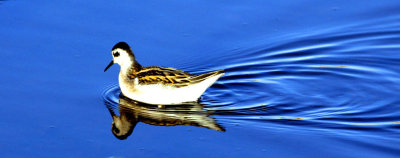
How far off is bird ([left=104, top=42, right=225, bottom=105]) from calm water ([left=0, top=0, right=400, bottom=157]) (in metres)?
0.23

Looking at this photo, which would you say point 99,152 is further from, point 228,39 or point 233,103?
point 228,39

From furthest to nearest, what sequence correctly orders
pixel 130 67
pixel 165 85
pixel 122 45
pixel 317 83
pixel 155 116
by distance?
pixel 317 83 → pixel 130 67 → pixel 122 45 → pixel 165 85 → pixel 155 116

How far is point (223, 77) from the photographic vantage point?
1375 centimetres

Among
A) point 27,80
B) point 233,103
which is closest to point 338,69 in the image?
point 233,103

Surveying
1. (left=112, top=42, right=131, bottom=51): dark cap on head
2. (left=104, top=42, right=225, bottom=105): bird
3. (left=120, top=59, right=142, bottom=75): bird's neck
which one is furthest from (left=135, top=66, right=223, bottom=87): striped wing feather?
(left=112, top=42, right=131, bottom=51): dark cap on head

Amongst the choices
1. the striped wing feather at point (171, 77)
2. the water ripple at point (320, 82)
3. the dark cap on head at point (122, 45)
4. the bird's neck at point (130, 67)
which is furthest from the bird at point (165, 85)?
the dark cap on head at point (122, 45)

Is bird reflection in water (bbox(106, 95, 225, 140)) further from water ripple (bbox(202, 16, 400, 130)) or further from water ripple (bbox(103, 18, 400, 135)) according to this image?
water ripple (bbox(202, 16, 400, 130))

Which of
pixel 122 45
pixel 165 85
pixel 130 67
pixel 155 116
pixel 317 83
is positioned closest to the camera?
pixel 155 116

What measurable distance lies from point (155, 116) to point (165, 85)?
0.79 m

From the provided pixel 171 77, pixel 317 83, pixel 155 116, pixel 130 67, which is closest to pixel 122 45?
pixel 130 67

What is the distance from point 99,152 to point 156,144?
2.82ft

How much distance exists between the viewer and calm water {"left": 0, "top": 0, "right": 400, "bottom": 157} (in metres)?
10.8

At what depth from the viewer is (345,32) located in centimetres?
1509

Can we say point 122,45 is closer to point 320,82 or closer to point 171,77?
point 171,77
